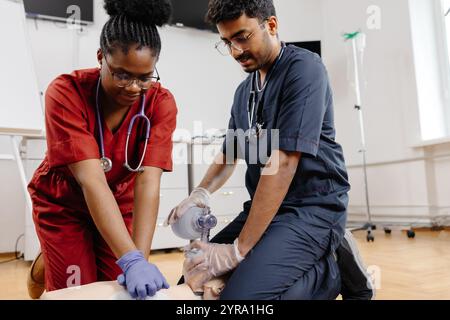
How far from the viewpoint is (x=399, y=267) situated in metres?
1.80

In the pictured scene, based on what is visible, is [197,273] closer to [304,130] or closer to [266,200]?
[266,200]

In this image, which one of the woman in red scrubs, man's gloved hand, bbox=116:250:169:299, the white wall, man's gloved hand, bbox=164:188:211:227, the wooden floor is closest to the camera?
man's gloved hand, bbox=116:250:169:299

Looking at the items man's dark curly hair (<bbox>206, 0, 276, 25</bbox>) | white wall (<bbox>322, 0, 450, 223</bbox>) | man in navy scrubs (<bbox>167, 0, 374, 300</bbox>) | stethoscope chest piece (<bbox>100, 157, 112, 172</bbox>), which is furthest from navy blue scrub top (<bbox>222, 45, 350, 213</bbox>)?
white wall (<bbox>322, 0, 450, 223</bbox>)

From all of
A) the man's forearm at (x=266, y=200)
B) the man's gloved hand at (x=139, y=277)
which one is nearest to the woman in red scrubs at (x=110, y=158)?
the man's gloved hand at (x=139, y=277)

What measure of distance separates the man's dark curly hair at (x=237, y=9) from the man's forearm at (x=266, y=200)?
1.21 ft

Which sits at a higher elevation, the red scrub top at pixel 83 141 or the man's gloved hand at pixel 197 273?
the red scrub top at pixel 83 141

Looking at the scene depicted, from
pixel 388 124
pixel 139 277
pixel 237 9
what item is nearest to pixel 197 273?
pixel 139 277

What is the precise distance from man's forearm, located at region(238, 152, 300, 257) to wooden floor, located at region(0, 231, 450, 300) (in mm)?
684

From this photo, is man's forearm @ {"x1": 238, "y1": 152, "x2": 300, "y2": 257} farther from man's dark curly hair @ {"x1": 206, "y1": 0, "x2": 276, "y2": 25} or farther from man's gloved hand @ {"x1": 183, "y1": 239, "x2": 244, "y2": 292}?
man's dark curly hair @ {"x1": 206, "y1": 0, "x2": 276, "y2": 25}

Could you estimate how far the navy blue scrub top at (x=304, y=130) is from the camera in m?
0.91

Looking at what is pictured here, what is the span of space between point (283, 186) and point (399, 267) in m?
1.20

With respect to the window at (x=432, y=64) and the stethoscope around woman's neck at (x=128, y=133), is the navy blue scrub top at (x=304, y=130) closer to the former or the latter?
the stethoscope around woman's neck at (x=128, y=133)

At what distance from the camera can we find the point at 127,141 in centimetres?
102

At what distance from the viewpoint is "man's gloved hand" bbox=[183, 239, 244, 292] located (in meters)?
0.90
